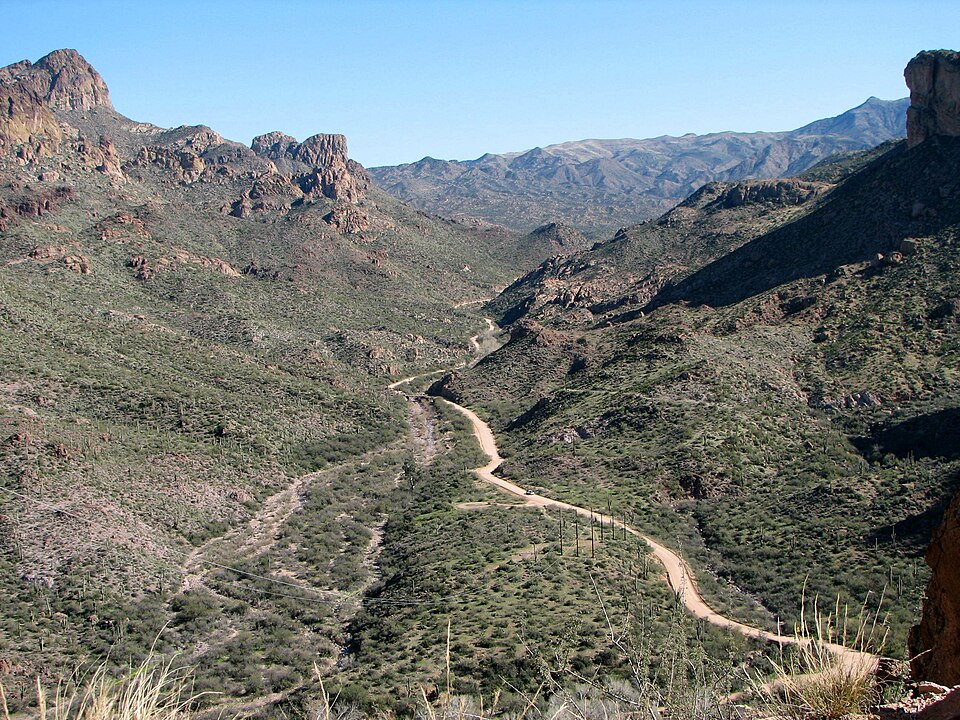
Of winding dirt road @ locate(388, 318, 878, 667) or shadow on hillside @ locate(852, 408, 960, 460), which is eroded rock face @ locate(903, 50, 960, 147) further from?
winding dirt road @ locate(388, 318, 878, 667)

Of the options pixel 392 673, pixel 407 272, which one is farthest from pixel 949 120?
pixel 407 272

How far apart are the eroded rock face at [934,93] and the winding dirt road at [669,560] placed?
4683 cm

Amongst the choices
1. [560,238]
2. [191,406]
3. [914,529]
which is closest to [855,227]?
[914,529]

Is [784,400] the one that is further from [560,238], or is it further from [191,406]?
[560,238]

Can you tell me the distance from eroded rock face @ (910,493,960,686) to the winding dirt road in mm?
647

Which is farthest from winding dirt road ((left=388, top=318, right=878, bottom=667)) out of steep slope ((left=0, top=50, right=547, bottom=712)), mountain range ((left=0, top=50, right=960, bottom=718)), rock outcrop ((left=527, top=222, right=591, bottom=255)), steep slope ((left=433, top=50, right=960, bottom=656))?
rock outcrop ((left=527, top=222, right=591, bottom=255))

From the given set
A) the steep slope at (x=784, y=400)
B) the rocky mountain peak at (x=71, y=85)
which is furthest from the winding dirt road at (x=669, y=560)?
the rocky mountain peak at (x=71, y=85)

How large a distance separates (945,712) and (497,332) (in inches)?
4068

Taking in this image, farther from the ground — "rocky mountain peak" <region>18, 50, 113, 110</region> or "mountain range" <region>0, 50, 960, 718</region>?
"rocky mountain peak" <region>18, 50, 113, 110</region>

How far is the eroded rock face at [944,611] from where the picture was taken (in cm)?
889

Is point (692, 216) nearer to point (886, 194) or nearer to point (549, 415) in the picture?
point (886, 194)

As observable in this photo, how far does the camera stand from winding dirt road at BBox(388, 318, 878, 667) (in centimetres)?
2175

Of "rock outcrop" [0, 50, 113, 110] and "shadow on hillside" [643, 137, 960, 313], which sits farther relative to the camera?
"rock outcrop" [0, 50, 113, 110]

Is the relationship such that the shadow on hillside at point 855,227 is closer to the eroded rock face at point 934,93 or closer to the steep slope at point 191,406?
the eroded rock face at point 934,93
